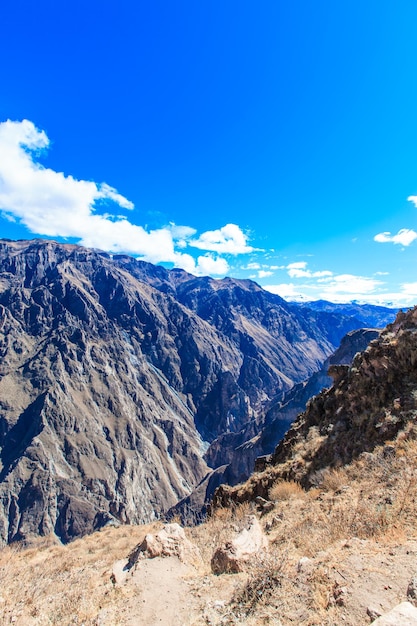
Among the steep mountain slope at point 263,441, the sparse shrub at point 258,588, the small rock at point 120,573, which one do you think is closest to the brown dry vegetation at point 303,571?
the sparse shrub at point 258,588

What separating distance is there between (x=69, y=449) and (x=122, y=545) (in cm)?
15160

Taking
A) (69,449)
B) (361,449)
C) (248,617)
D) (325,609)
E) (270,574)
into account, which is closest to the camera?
(325,609)

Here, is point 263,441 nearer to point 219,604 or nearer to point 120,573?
point 120,573

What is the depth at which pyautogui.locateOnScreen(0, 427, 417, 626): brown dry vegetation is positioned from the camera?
484 centimetres

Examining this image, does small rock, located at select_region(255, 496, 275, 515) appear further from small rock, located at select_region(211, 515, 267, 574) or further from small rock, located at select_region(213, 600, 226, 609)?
small rock, located at select_region(213, 600, 226, 609)

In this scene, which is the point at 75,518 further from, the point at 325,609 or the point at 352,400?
the point at 325,609

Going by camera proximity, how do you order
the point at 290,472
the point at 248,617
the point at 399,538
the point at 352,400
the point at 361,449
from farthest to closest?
the point at 352,400, the point at 290,472, the point at 361,449, the point at 399,538, the point at 248,617

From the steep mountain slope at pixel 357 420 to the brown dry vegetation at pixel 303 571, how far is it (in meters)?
1.57

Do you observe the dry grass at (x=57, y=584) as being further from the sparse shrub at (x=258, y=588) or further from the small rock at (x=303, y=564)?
the small rock at (x=303, y=564)

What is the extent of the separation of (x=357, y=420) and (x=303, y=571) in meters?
9.88

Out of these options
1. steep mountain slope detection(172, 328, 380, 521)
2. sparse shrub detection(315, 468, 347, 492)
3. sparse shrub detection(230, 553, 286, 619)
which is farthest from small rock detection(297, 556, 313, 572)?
steep mountain slope detection(172, 328, 380, 521)

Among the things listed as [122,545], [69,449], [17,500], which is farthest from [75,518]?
[122,545]

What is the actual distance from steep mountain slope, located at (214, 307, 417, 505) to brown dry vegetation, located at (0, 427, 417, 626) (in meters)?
1.57

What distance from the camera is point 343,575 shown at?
5.12m
